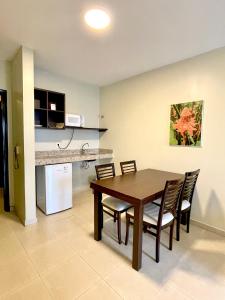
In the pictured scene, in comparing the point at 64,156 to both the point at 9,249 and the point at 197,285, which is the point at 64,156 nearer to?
the point at 9,249

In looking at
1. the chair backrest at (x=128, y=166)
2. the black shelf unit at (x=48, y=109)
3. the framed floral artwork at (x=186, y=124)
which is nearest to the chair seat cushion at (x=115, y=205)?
the chair backrest at (x=128, y=166)

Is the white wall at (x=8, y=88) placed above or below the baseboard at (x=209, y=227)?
above

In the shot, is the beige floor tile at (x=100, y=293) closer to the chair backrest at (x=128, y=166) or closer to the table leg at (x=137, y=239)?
the table leg at (x=137, y=239)

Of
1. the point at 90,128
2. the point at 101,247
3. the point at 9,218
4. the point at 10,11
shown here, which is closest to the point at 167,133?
the point at 90,128

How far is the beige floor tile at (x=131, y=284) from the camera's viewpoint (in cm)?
151

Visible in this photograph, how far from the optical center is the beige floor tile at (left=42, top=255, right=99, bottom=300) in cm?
152

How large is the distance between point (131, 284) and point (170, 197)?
2.97ft

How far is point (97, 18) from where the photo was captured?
183 cm

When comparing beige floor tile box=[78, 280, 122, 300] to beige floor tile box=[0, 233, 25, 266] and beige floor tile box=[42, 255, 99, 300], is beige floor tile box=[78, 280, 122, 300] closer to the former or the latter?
beige floor tile box=[42, 255, 99, 300]

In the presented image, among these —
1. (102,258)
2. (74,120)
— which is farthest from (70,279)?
(74,120)

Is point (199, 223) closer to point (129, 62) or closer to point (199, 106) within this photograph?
point (199, 106)

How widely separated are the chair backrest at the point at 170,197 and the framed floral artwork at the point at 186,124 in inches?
40.0

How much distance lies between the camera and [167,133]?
3039 millimetres

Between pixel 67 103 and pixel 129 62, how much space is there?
1.63 metres
